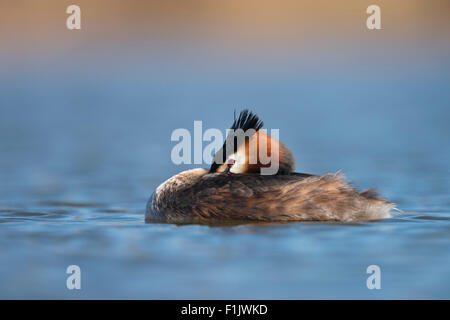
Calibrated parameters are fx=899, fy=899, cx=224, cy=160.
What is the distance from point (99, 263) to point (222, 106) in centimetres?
1546

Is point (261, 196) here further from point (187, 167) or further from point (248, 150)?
point (187, 167)

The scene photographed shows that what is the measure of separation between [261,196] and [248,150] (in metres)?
0.67

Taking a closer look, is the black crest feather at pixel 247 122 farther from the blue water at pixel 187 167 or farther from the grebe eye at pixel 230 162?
the blue water at pixel 187 167

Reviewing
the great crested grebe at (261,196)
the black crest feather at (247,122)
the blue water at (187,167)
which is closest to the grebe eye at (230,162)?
the great crested grebe at (261,196)

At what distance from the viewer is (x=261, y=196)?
910 centimetres

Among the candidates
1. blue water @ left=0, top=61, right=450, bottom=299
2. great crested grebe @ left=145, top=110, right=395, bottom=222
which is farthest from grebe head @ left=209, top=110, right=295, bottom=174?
blue water @ left=0, top=61, right=450, bottom=299

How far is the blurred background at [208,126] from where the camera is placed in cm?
760

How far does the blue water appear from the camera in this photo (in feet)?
23.5

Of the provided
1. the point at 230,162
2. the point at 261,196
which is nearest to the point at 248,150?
the point at 230,162

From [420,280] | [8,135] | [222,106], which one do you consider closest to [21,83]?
[222,106]

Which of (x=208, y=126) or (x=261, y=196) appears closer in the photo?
(x=261, y=196)

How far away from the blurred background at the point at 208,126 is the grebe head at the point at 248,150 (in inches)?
39.2

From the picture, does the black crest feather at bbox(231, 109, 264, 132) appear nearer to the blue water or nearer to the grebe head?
the grebe head

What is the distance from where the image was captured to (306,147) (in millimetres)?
17328
